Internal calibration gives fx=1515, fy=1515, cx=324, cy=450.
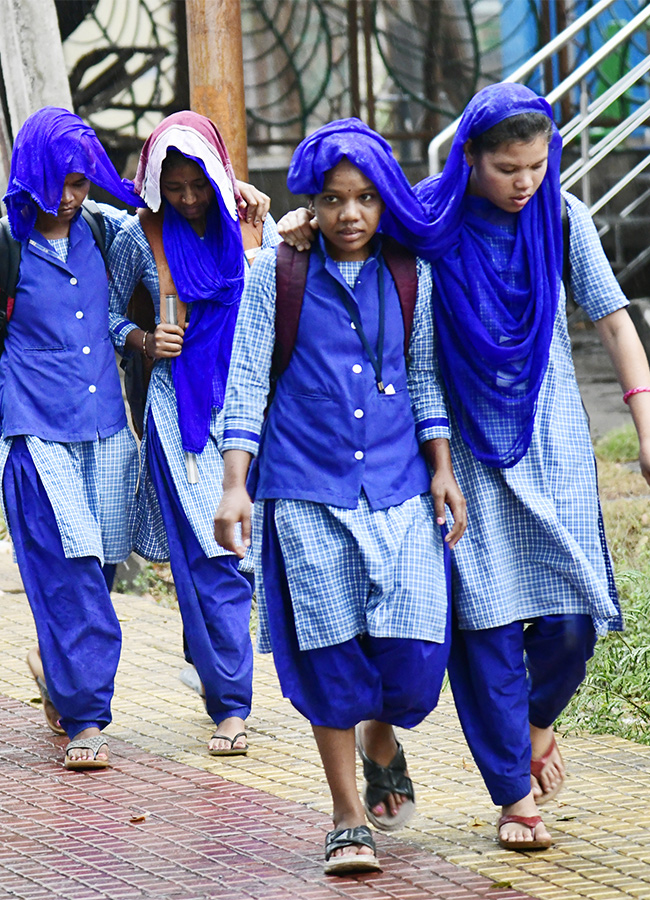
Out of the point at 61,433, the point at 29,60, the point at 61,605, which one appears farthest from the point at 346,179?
the point at 29,60

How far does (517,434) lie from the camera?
3.96 meters

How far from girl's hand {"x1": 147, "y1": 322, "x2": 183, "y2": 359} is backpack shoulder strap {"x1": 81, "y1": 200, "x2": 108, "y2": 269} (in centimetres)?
38

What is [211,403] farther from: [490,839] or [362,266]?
[490,839]

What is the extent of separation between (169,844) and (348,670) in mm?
844

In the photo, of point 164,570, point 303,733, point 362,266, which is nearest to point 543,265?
point 362,266

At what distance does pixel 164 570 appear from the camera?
8578 millimetres

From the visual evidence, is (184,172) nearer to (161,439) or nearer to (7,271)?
(7,271)

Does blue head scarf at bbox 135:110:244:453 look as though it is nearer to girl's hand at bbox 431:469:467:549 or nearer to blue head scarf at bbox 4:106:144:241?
blue head scarf at bbox 4:106:144:241

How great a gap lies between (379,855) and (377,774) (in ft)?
0.71

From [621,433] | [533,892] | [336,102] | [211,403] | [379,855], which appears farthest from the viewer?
[336,102]

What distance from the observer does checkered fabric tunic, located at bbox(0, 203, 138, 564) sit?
17.0ft

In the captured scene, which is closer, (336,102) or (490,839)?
(490,839)

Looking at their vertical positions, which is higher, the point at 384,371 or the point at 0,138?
the point at 0,138

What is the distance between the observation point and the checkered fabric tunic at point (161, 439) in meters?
5.27
